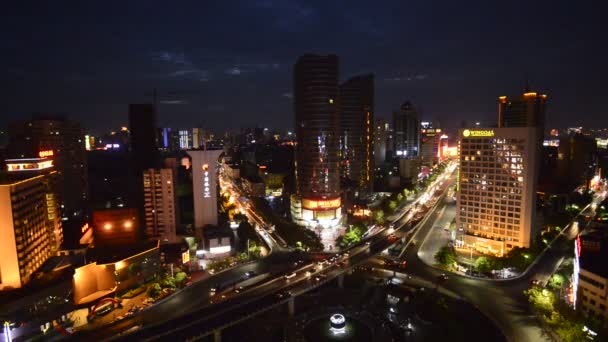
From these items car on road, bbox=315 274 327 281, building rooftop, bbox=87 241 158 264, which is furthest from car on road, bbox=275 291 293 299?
building rooftop, bbox=87 241 158 264

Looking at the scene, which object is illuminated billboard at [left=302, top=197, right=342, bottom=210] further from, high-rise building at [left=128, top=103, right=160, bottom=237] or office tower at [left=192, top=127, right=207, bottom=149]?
high-rise building at [left=128, top=103, right=160, bottom=237]

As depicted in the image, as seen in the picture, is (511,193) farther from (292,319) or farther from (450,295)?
(292,319)

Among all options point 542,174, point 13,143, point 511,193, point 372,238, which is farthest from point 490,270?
point 13,143

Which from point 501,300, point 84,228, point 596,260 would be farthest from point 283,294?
point 84,228

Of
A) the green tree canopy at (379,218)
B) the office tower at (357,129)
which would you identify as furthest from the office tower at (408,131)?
the green tree canopy at (379,218)

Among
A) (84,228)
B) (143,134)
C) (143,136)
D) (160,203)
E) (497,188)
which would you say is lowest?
(84,228)

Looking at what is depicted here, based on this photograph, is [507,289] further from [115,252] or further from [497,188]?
[115,252]

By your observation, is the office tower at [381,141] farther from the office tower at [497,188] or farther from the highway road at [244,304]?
the highway road at [244,304]
